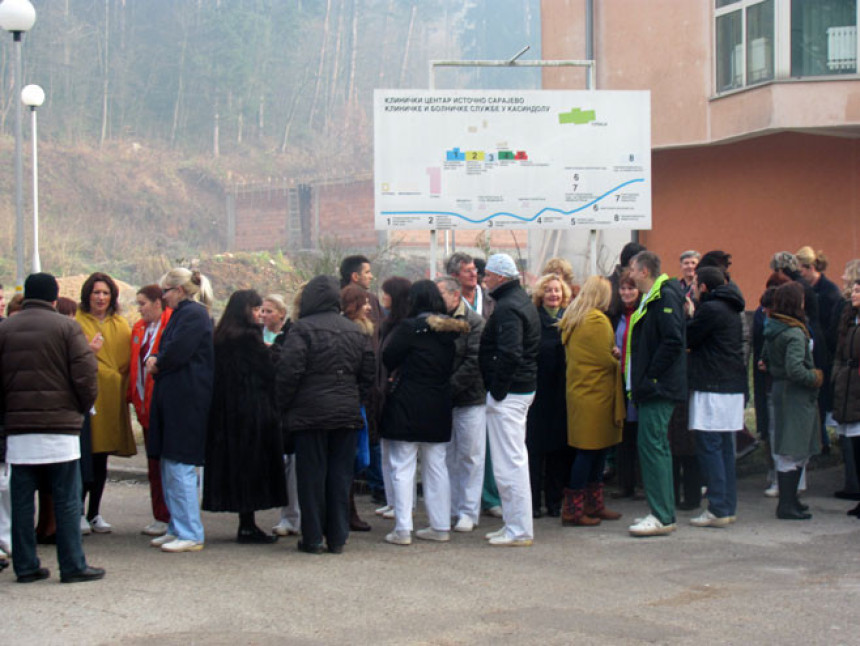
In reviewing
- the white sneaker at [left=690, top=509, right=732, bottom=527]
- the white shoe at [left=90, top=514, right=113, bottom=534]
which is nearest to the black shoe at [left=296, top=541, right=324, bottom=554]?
the white shoe at [left=90, top=514, right=113, bottom=534]

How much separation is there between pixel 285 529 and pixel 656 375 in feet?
10.1

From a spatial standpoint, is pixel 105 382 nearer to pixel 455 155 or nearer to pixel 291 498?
pixel 291 498

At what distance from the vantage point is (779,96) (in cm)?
1636

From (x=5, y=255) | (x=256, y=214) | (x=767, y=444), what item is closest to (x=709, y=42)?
(x=767, y=444)

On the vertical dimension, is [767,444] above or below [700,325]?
below

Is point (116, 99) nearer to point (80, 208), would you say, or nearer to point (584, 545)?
point (80, 208)

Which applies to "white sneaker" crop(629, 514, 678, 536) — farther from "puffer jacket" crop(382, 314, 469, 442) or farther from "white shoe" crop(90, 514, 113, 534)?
"white shoe" crop(90, 514, 113, 534)

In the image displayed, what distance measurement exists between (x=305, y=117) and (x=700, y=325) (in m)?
80.0

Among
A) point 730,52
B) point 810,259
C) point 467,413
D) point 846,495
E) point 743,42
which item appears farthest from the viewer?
point 730,52

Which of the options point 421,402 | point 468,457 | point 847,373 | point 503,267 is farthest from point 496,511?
point 847,373

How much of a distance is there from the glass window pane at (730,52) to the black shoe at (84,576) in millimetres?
13573

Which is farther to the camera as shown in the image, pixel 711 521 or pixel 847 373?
pixel 847 373

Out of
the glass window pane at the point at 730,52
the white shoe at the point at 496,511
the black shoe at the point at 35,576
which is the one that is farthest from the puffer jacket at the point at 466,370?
the glass window pane at the point at 730,52

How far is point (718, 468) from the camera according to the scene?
862 cm
